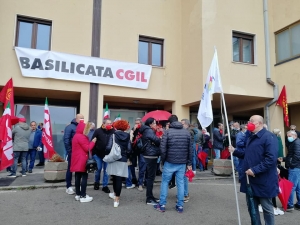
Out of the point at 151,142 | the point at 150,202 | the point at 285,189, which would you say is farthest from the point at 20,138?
the point at 285,189

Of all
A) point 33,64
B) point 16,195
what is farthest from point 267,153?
point 33,64

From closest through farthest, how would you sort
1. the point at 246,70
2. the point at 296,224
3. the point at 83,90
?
the point at 296,224, the point at 83,90, the point at 246,70

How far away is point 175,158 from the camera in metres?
4.86

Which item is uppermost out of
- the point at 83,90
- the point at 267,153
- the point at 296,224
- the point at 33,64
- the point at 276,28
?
the point at 276,28

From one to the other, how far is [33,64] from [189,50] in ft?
20.8

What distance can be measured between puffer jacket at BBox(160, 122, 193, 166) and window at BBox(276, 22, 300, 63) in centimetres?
772

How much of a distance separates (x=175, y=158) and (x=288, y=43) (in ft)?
28.8

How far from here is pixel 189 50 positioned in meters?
10.9

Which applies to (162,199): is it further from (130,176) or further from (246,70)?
(246,70)

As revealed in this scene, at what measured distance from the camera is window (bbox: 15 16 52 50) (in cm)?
948

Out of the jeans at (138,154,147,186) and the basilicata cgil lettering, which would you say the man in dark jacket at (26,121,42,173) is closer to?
the basilicata cgil lettering

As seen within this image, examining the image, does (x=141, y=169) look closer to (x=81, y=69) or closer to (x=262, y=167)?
(x=262, y=167)

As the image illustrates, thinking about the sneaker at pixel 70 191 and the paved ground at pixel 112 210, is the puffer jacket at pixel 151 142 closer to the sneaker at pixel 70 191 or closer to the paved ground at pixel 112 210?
the paved ground at pixel 112 210

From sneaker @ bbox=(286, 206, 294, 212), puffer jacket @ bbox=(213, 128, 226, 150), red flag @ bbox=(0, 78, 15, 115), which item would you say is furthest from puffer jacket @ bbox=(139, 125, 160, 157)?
red flag @ bbox=(0, 78, 15, 115)
